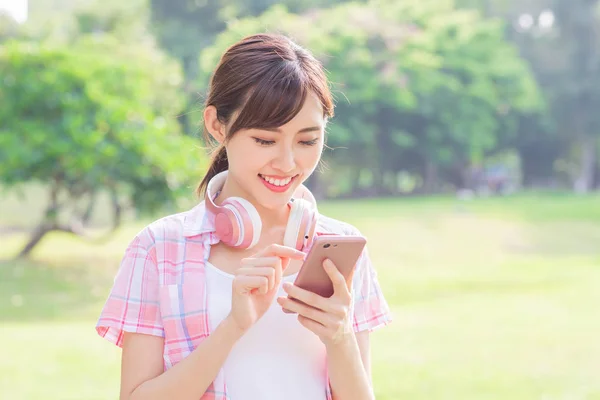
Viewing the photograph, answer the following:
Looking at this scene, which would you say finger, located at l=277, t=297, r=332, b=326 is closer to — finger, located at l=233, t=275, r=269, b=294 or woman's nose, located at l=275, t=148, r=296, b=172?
finger, located at l=233, t=275, r=269, b=294

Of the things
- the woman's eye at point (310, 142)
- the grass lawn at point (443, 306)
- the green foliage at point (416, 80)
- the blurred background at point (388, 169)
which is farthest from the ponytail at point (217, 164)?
the green foliage at point (416, 80)

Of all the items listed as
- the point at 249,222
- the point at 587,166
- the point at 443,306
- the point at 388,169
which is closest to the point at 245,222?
the point at 249,222

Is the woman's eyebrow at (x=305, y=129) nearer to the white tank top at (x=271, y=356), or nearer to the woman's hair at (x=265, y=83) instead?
the woman's hair at (x=265, y=83)

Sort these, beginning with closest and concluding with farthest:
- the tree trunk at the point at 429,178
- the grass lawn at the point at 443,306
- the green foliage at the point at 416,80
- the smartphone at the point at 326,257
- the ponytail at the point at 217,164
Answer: the smartphone at the point at 326,257, the ponytail at the point at 217,164, the grass lawn at the point at 443,306, the green foliage at the point at 416,80, the tree trunk at the point at 429,178

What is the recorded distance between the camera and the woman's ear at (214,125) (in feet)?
3.78

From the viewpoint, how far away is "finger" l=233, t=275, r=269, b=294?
1.01 metres

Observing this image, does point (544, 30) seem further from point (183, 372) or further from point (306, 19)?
point (183, 372)

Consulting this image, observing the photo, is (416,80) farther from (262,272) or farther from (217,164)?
(262,272)

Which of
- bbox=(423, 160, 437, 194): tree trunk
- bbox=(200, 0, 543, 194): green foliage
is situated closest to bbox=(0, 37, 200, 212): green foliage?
bbox=(200, 0, 543, 194): green foliage

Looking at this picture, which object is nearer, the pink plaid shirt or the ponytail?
the pink plaid shirt

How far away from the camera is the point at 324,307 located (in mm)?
1027

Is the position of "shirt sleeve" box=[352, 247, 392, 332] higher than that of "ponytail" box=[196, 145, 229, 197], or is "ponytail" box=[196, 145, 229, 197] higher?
"ponytail" box=[196, 145, 229, 197]

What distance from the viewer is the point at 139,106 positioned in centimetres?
786

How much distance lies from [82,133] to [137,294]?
6273 millimetres
